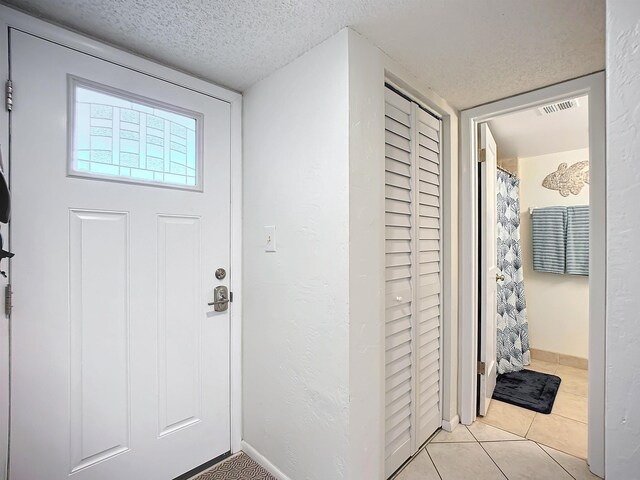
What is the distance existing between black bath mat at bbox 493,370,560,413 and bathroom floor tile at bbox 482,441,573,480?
541 mm

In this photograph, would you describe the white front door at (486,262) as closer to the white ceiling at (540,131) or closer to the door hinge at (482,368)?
the door hinge at (482,368)

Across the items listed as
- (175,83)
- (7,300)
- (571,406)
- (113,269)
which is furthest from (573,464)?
(175,83)

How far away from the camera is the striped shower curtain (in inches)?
109

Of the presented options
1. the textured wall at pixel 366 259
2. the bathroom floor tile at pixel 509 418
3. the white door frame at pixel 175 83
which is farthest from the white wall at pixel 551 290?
the white door frame at pixel 175 83

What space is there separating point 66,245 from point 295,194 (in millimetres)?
948

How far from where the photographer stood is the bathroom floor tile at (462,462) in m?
1.59

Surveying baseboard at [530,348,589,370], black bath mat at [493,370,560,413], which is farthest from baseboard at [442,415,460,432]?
baseboard at [530,348,589,370]

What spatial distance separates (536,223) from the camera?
3141mm

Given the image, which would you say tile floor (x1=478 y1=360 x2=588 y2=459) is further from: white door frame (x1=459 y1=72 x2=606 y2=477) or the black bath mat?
white door frame (x1=459 y1=72 x2=606 y2=477)

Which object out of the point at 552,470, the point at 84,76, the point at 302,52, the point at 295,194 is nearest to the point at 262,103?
the point at 302,52

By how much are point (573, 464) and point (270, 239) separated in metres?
A: 2.03

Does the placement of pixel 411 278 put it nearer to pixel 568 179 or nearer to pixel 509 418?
pixel 509 418

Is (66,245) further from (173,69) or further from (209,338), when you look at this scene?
(173,69)

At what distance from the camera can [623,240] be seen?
65cm
